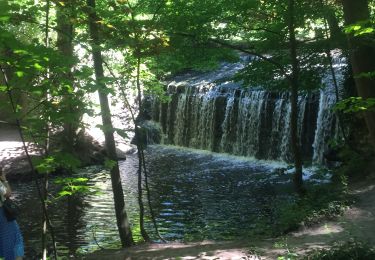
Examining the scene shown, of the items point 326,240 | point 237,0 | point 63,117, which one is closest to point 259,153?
point 237,0

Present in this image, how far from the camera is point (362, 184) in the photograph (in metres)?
9.12

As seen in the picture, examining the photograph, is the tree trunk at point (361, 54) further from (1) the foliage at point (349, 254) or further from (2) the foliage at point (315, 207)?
(1) the foliage at point (349, 254)

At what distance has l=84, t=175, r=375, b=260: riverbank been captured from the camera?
17.9ft

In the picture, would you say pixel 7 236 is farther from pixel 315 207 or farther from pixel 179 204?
pixel 179 204

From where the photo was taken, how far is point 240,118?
16.9 metres

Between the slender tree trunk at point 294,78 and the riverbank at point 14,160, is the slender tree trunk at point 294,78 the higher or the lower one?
the higher one

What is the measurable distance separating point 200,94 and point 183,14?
11387 millimetres

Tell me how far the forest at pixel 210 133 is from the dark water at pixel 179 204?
0.16 ft

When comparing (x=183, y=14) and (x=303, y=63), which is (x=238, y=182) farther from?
(x=183, y=14)

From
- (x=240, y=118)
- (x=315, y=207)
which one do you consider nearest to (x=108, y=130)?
(x=315, y=207)

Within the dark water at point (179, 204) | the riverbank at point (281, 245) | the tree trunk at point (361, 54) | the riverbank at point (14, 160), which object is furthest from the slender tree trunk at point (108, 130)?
the riverbank at point (14, 160)

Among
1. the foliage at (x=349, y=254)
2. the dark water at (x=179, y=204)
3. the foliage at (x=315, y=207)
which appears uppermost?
the foliage at (x=349, y=254)

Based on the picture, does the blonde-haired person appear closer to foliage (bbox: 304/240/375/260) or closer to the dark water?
the dark water

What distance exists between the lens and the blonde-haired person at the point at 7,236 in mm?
5035
